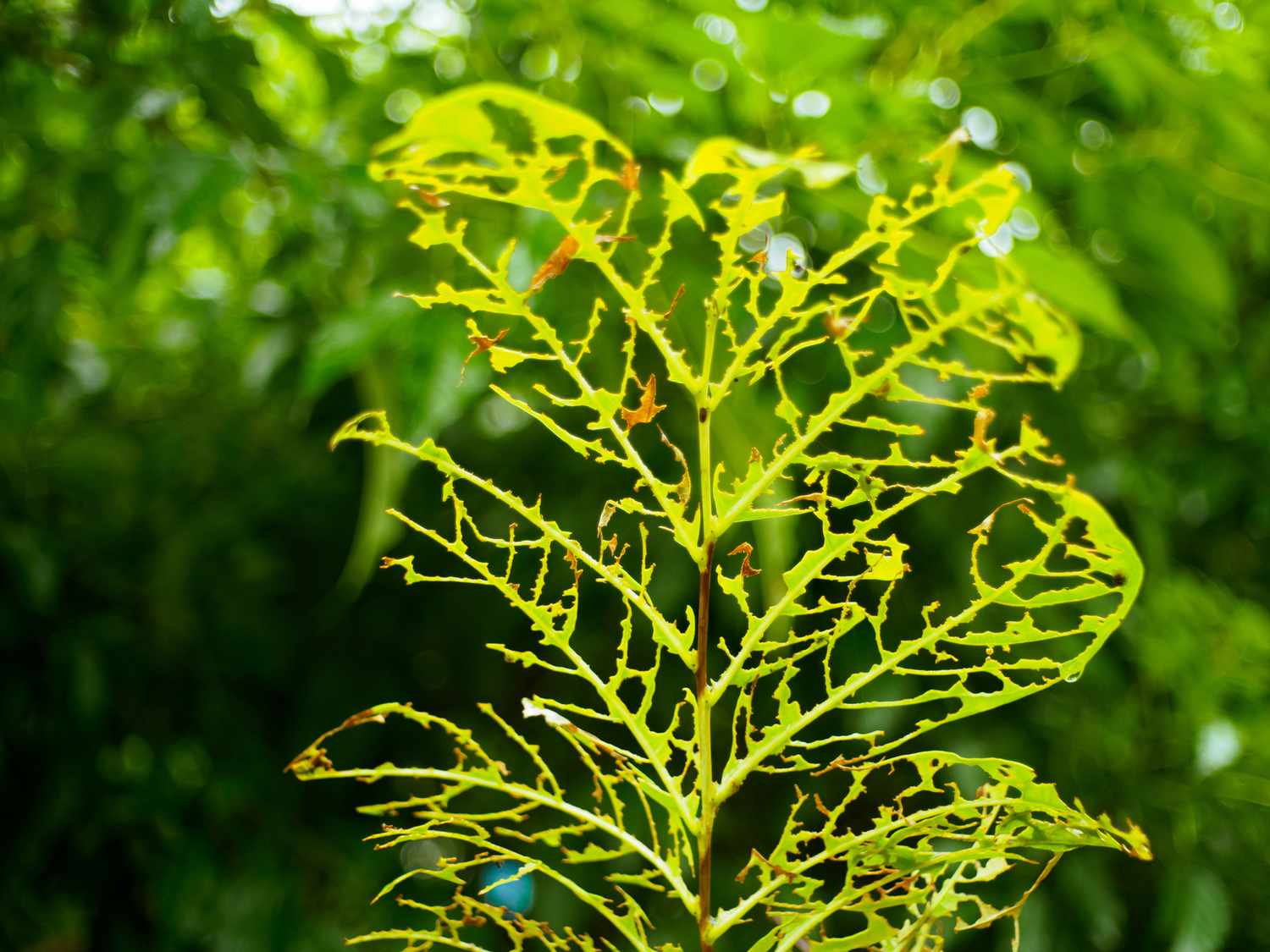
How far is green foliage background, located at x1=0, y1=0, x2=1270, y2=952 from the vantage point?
A: 44 centimetres

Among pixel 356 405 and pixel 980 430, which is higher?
pixel 980 430

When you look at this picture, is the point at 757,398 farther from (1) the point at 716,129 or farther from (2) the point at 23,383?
(2) the point at 23,383

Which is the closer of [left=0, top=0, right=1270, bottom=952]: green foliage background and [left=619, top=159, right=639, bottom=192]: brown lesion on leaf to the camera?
[left=619, top=159, right=639, bottom=192]: brown lesion on leaf

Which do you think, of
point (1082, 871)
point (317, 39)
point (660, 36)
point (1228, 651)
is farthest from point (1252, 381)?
point (317, 39)

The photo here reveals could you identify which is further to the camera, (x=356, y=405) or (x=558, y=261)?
(x=356, y=405)

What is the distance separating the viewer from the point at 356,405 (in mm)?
526

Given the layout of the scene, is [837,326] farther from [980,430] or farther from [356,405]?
[356,405]

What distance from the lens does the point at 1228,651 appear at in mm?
525

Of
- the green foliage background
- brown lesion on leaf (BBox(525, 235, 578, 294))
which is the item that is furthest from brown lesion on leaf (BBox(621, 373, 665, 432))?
the green foliage background

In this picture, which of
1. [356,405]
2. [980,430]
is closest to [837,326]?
[980,430]

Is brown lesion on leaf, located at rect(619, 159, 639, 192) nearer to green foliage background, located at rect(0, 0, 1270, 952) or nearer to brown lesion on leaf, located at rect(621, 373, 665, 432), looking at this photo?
brown lesion on leaf, located at rect(621, 373, 665, 432)

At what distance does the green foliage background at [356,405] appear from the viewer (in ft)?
1.46

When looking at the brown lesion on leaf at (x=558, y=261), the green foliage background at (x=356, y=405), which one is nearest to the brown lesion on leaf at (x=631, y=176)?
the brown lesion on leaf at (x=558, y=261)

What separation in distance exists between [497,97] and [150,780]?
58 centimetres
